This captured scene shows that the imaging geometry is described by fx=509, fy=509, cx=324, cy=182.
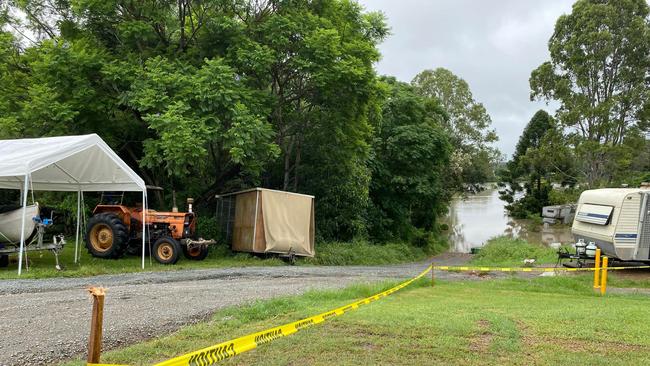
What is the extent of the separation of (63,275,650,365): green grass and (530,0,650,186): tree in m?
29.1

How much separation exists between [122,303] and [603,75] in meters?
34.9

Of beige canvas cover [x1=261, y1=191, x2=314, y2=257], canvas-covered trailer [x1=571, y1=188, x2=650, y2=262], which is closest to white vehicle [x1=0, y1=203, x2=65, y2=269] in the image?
beige canvas cover [x1=261, y1=191, x2=314, y2=257]

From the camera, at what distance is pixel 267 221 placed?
16.9 m

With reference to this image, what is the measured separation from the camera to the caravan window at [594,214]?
560 inches

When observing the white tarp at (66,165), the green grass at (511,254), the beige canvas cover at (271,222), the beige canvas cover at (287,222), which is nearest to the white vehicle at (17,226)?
the white tarp at (66,165)

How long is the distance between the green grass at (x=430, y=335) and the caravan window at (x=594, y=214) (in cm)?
705

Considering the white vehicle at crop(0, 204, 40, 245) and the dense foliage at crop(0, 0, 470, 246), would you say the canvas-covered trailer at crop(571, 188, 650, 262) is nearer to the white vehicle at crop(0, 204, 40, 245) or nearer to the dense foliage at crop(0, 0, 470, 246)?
the dense foliage at crop(0, 0, 470, 246)

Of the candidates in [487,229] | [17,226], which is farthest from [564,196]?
[17,226]

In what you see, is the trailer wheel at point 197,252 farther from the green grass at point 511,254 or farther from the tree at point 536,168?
the tree at point 536,168

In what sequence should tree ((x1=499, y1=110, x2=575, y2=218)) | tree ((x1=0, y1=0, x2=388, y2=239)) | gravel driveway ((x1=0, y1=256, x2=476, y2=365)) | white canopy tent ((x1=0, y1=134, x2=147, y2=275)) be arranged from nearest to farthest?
gravel driveway ((x1=0, y1=256, x2=476, y2=365)), white canopy tent ((x1=0, y1=134, x2=147, y2=275)), tree ((x1=0, y1=0, x2=388, y2=239)), tree ((x1=499, y1=110, x2=575, y2=218))

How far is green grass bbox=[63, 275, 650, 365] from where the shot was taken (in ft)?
15.3

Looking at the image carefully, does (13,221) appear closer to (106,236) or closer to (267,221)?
(106,236)

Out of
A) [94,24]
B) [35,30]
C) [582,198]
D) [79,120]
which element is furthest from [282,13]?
[582,198]

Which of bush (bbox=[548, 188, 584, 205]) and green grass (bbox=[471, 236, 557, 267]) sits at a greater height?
bush (bbox=[548, 188, 584, 205])
